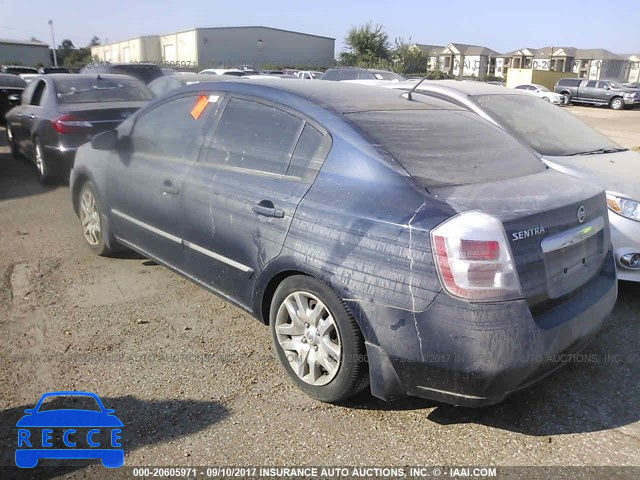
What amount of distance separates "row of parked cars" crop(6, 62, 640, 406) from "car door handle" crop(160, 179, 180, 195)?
14mm

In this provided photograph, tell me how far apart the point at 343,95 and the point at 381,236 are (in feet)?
4.20

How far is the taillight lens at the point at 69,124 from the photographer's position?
23.2 ft

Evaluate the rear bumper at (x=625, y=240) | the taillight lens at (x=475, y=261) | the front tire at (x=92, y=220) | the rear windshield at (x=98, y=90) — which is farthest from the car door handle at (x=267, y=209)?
the rear windshield at (x=98, y=90)

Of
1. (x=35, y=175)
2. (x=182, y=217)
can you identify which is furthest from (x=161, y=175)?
(x=35, y=175)

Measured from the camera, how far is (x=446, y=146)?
324cm

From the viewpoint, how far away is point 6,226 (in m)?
6.09

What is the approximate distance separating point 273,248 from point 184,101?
63.8 inches

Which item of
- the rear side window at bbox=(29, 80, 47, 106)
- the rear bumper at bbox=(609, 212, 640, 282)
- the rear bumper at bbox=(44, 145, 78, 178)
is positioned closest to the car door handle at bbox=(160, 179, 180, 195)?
the rear bumper at bbox=(609, 212, 640, 282)

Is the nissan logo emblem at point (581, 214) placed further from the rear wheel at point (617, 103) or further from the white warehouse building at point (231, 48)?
the white warehouse building at point (231, 48)

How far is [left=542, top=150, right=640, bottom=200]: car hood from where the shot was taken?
4.29 m

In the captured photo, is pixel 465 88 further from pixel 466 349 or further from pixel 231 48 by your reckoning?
pixel 231 48

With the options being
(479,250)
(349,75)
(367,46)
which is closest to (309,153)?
(479,250)

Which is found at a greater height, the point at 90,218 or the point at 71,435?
the point at 90,218

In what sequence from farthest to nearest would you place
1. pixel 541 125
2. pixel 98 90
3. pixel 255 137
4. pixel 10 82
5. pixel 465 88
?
pixel 10 82 < pixel 98 90 < pixel 465 88 < pixel 541 125 < pixel 255 137
